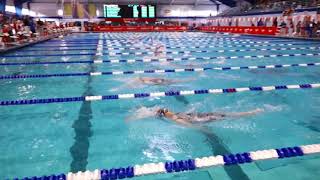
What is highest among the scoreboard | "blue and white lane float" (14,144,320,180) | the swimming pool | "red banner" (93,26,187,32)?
the scoreboard

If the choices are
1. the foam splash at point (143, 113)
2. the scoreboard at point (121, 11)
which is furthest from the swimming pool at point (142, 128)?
the scoreboard at point (121, 11)

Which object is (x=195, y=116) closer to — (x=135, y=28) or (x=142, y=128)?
(x=142, y=128)

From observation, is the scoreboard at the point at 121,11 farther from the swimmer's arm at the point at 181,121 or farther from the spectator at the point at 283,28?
the swimmer's arm at the point at 181,121

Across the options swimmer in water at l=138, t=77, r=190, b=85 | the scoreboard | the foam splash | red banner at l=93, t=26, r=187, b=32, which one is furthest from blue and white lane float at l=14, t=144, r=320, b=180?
the scoreboard

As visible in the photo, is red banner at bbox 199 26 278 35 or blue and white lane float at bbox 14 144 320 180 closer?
blue and white lane float at bbox 14 144 320 180

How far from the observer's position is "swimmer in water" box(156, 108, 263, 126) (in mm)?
3818

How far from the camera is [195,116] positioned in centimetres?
403

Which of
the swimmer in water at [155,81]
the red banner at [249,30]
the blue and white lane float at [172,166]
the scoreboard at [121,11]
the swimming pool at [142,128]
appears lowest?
the swimming pool at [142,128]

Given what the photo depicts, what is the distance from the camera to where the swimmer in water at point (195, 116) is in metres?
3.82

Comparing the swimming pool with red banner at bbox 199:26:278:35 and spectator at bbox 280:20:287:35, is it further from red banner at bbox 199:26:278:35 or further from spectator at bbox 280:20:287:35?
red banner at bbox 199:26:278:35

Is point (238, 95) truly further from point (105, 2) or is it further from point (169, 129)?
point (105, 2)

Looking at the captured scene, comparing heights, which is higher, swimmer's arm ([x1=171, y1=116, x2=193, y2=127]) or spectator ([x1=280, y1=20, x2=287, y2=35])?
spectator ([x1=280, y1=20, x2=287, y2=35])

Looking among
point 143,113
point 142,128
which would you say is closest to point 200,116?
point 143,113

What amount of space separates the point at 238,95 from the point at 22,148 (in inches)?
126
